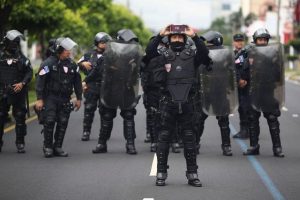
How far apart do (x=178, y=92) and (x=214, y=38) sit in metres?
2.78

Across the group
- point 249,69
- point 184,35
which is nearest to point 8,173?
point 184,35

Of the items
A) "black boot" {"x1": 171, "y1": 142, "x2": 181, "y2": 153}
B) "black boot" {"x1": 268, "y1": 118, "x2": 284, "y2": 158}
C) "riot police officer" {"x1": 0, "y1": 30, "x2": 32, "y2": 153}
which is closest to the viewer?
"black boot" {"x1": 268, "y1": 118, "x2": 284, "y2": 158}

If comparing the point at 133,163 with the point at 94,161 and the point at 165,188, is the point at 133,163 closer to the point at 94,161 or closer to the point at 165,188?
the point at 94,161

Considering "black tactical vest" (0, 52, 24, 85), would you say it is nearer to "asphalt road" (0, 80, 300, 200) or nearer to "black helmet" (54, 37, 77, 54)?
"black helmet" (54, 37, 77, 54)

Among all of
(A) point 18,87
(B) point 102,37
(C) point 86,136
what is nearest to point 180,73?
(A) point 18,87

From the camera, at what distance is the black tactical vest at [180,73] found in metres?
10.3

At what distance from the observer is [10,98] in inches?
550

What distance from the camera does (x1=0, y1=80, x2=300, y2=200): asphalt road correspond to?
991 centimetres

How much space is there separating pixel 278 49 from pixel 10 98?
4.42m

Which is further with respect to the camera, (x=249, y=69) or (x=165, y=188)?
(x=249, y=69)

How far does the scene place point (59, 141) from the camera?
13508 mm

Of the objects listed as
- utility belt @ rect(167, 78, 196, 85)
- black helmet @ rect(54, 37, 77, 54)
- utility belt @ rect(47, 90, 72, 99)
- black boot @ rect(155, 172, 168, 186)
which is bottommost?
black boot @ rect(155, 172, 168, 186)

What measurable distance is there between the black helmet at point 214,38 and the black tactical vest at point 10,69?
3101 millimetres

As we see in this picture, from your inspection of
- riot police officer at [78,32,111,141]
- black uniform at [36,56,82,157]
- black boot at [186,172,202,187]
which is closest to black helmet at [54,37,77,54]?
black uniform at [36,56,82,157]
